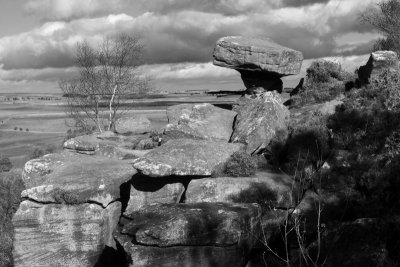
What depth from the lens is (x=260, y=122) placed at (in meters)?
17.8

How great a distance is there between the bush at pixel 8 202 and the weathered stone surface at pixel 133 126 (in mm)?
8635

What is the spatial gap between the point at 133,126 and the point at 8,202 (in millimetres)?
14631

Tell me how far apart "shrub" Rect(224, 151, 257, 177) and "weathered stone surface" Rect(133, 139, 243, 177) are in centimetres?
29

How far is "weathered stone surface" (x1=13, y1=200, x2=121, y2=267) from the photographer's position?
51.6ft

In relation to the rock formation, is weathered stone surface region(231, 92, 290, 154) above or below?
above

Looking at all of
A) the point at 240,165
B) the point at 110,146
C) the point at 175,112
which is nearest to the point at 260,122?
the point at 240,165

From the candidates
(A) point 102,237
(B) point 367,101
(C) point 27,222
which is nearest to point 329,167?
(B) point 367,101

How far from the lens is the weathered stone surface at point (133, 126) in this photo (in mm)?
25953

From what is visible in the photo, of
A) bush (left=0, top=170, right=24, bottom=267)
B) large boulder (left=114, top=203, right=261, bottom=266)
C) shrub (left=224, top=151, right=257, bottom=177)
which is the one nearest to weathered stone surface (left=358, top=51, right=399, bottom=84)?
shrub (left=224, top=151, right=257, bottom=177)

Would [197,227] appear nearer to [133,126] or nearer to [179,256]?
[179,256]

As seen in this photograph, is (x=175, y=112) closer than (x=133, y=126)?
Yes

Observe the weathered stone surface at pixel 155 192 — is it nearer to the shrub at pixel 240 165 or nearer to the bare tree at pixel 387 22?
the shrub at pixel 240 165

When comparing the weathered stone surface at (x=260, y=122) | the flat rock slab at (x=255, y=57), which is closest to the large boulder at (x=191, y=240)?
the weathered stone surface at (x=260, y=122)

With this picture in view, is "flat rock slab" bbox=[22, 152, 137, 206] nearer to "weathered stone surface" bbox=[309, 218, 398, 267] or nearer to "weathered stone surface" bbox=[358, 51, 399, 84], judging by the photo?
"weathered stone surface" bbox=[309, 218, 398, 267]
